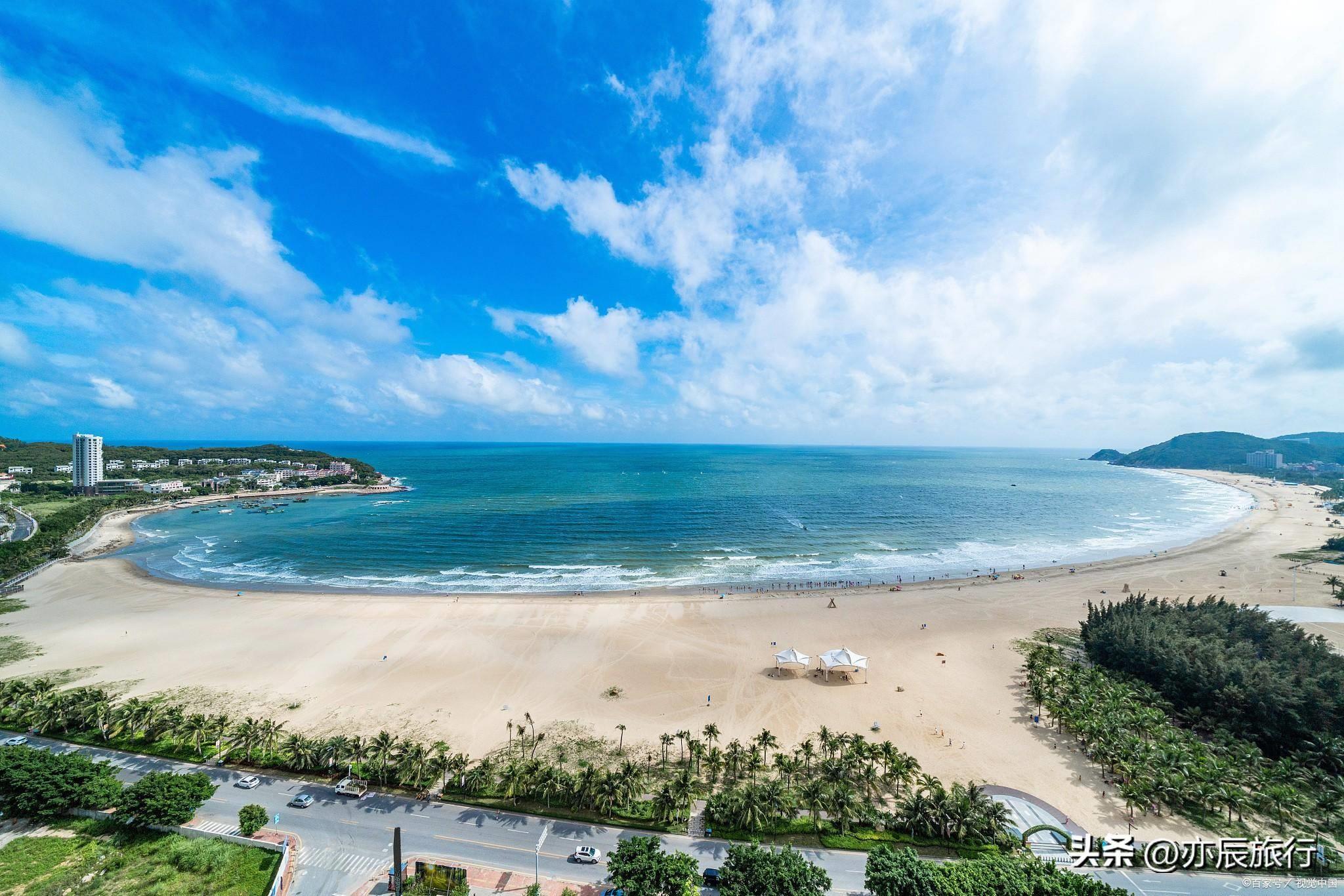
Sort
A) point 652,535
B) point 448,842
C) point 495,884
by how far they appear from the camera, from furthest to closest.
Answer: point 652,535
point 448,842
point 495,884

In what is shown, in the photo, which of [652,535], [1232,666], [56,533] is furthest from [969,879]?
[56,533]

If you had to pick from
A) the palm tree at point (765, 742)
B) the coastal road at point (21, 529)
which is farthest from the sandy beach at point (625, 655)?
the coastal road at point (21, 529)

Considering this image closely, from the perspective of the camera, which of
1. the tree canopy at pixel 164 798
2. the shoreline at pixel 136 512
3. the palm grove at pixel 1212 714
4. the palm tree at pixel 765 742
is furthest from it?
the shoreline at pixel 136 512

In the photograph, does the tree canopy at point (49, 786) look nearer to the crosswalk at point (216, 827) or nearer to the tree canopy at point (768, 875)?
the crosswalk at point (216, 827)

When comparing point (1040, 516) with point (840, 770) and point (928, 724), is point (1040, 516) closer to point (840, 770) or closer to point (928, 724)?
point (928, 724)

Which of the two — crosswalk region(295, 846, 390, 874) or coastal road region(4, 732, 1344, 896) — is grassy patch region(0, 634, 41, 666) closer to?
coastal road region(4, 732, 1344, 896)

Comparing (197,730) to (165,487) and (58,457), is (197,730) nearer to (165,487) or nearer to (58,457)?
(165,487)

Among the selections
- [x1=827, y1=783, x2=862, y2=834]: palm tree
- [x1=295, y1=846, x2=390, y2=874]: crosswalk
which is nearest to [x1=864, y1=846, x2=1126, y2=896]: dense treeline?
[x1=827, y1=783, x2=862, y2=834]: palm tree
